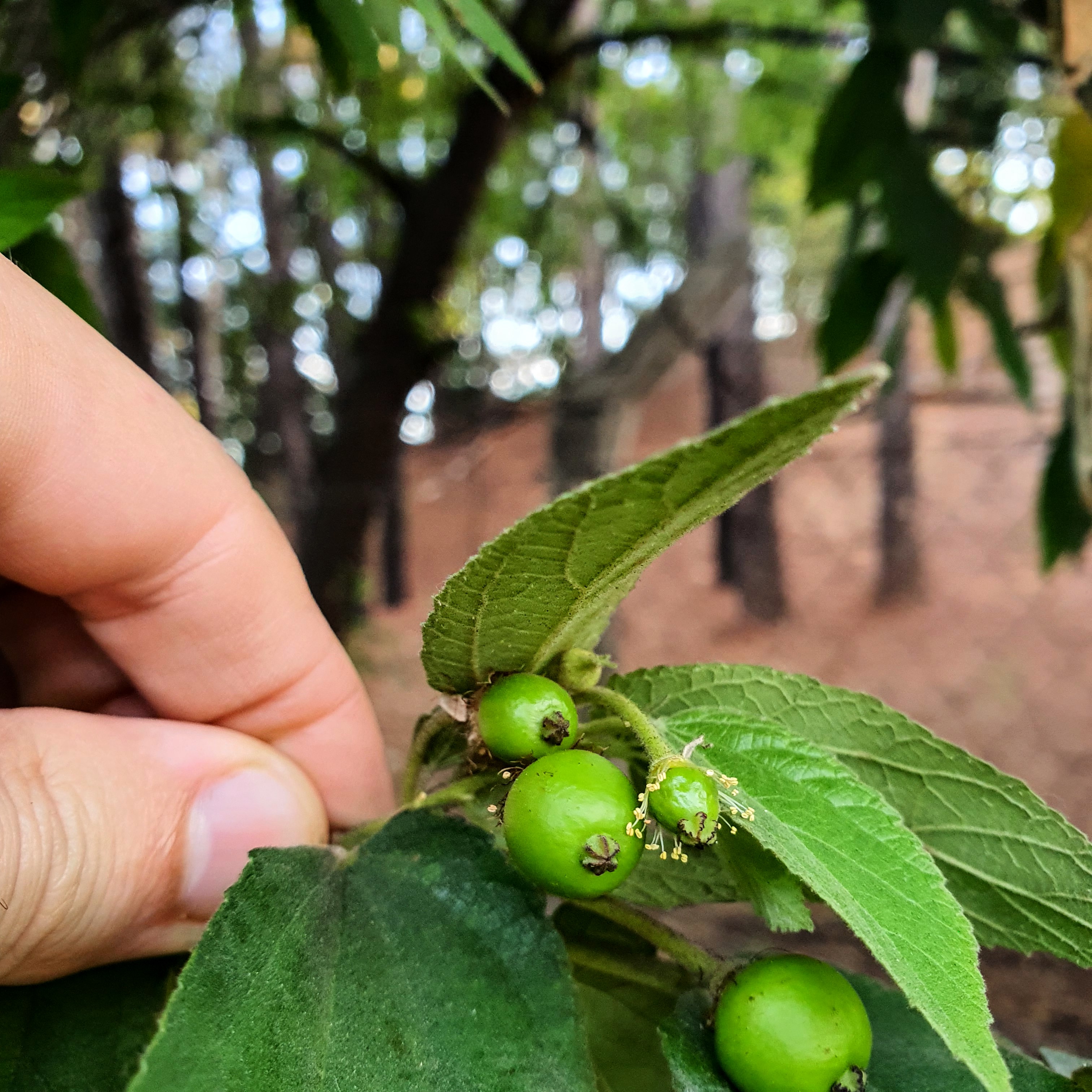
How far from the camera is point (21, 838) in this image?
2.52 ft

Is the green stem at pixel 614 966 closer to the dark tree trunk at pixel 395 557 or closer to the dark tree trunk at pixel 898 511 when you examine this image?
the dark tree trunk at pixel 898 511

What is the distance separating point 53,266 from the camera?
105 cm

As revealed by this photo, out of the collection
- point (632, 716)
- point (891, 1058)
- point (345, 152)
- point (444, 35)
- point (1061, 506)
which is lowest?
point (891, 1058)

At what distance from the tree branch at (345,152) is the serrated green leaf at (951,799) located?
2.43 metres

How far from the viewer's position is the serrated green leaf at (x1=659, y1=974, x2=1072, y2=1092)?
2.12 ft

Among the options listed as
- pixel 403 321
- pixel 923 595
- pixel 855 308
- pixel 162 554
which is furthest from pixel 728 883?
pixel 923 595

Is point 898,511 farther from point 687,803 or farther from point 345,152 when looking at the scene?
point 687,803

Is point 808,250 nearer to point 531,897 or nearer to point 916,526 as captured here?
point 916,526

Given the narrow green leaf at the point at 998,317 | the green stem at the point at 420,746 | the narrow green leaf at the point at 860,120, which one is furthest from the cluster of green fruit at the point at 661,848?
the narrow green leaf at the point at 998,317

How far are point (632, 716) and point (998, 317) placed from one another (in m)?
2.22

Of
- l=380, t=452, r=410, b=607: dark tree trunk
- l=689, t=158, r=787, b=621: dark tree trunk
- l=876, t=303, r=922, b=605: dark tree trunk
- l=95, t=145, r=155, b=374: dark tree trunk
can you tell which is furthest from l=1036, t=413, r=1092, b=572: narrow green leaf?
l=380, t=452, r=410, b=607: dark tree trunk

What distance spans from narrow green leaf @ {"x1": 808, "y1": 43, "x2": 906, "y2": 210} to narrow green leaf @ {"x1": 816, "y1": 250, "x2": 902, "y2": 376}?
0.29 metres

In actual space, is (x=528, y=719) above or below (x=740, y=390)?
above

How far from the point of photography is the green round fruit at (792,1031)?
617 millimetres
